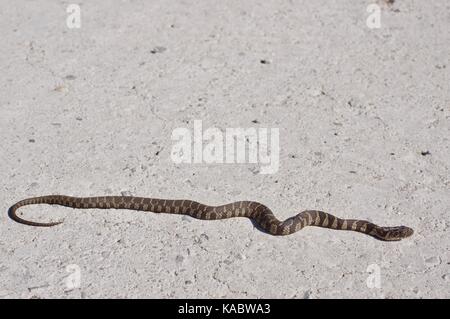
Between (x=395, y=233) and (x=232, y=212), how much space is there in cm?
221

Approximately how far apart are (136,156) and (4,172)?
6.56 feet

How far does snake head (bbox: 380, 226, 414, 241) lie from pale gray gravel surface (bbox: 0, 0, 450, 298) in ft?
0.29

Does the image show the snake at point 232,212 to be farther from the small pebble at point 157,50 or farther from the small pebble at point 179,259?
the small pebble at point 157,50

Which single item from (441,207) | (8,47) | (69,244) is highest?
(8,47)

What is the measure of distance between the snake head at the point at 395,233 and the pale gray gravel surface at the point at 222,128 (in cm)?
9


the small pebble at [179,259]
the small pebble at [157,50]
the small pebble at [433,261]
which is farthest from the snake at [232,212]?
the small pebble at [157,50]

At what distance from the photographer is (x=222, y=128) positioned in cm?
1148

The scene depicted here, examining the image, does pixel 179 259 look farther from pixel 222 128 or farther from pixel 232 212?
pixel 222 128

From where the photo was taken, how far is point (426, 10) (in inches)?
606

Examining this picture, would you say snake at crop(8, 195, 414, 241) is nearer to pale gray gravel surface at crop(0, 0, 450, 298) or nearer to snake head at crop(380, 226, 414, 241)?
snake head at crop(380, 226, 414, 241)

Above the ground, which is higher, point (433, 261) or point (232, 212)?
point (232, 212)

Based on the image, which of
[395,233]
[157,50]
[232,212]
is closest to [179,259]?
[232,212]

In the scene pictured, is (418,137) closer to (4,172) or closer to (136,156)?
(136,156)

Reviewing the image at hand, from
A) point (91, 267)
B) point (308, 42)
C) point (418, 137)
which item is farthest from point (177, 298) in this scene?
point (308, 42)
